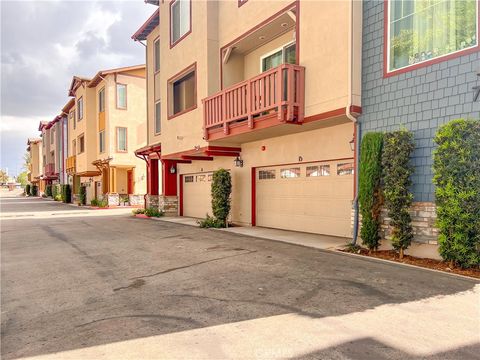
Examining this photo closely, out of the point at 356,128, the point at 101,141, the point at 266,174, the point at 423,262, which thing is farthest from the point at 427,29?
the point at 101,141

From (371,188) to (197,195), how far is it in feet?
35.1

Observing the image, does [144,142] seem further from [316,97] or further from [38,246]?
[316,97]

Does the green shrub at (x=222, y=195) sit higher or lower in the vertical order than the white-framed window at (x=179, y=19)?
lower

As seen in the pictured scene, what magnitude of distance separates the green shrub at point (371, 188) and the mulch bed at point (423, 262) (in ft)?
0.70

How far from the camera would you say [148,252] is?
872cm

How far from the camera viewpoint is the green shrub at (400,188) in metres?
7.15

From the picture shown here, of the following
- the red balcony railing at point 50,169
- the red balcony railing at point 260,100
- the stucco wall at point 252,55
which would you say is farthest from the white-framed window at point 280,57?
the red balcony railing at point 50,169

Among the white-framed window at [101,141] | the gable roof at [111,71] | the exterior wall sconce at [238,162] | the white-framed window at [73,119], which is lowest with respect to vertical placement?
the exterior wall sconce at [238,162]

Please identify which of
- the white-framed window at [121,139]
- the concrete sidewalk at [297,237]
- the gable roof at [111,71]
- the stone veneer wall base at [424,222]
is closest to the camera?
the stone veneer wall base at [424,222]

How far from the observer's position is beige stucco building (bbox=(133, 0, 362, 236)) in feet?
28.4

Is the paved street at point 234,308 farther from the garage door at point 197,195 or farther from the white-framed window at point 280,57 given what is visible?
the garage door at point 197,195

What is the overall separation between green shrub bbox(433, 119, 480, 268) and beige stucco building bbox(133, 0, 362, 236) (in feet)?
8.23

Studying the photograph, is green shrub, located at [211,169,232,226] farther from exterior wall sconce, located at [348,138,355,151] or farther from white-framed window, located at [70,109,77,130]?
white-framed window, located at [70,109,77,130]

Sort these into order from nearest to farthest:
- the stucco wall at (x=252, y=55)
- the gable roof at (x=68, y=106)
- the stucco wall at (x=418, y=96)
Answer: the stucco wall at (x=418, y=96) < the stucco wall at (x=252, y=55) < the gable roof at (x=68, y=106)
